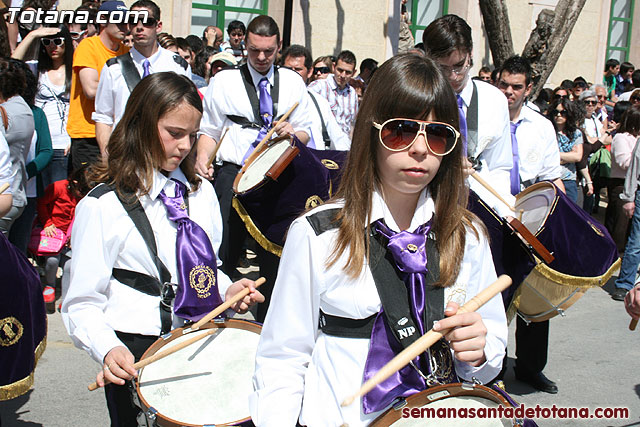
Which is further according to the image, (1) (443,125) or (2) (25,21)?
(2) (25,21)

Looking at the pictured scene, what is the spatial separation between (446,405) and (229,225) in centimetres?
352

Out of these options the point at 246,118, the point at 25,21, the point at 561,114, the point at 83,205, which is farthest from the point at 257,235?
the point at 561,114

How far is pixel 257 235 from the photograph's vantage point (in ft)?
16.3

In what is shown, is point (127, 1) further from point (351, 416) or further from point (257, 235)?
point (351, 416)

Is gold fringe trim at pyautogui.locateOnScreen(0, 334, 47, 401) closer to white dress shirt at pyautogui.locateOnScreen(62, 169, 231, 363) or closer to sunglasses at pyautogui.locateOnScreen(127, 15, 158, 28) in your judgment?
white dress shirt at pyautogui.locateOnScreen(62, 169, 231, 363)

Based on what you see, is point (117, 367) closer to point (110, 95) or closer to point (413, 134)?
point (413, 134)

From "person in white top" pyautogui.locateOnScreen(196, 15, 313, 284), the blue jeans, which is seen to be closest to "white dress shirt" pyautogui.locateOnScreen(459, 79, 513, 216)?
"person in white top" pyautogui.locateOnScreen(196, 15, 313, 284)

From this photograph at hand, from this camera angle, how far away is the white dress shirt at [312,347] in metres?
1.99

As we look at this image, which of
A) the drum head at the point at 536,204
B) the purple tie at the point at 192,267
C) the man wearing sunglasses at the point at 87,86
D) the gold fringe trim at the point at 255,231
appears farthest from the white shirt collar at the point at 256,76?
the purple tie at the point at 192,267

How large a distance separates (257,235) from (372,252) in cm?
296

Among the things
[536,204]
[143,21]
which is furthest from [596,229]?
[143,21]

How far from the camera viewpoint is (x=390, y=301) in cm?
201

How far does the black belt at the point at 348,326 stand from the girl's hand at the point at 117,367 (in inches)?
34.7

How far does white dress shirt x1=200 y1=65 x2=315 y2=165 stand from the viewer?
17.7 ft
